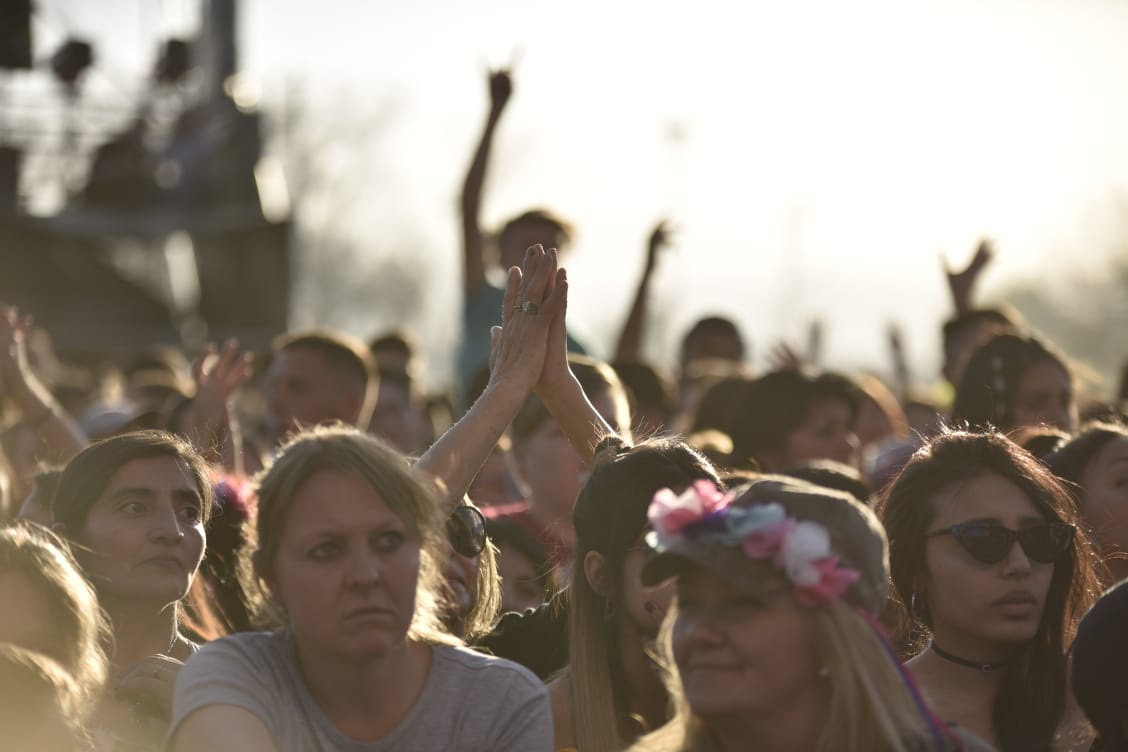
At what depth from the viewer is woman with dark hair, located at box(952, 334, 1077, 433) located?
656 cm

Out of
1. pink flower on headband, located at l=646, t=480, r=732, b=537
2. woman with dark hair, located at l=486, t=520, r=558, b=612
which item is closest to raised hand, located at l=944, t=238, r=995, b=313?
woman with dark hair, located at l=486, t=520, r=558, b=612

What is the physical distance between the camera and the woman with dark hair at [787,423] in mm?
6738

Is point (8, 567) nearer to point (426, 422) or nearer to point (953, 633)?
point (953, 633)

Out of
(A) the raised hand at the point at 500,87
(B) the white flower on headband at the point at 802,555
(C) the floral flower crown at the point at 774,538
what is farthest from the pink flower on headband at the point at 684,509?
(A) the raised hand at the point at 500,87

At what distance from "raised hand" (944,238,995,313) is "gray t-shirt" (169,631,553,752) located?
528 cm

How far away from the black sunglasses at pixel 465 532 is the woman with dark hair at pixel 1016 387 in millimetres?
2858

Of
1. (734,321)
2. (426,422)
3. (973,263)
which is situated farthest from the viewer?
(734,321)

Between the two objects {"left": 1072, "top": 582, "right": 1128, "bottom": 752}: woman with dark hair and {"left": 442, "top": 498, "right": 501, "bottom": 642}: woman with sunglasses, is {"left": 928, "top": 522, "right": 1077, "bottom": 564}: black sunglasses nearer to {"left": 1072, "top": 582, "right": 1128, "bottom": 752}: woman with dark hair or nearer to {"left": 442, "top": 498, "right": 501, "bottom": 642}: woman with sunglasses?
{"left": 1072, "top": 582, "right": 1128, "bottom": 752}: woman with dark hair

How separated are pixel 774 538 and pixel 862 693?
31 centimetres

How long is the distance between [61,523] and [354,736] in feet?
4.77

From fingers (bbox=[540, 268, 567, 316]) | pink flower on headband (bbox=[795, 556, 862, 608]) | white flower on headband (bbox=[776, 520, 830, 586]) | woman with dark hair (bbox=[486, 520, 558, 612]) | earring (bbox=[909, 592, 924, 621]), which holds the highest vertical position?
fingers (bbox=[540, 268, 567, 316])

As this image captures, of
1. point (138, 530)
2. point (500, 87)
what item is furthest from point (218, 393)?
point (500, 87)

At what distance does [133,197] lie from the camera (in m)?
23.6

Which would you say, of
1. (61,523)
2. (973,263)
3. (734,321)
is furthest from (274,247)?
(61,523)
